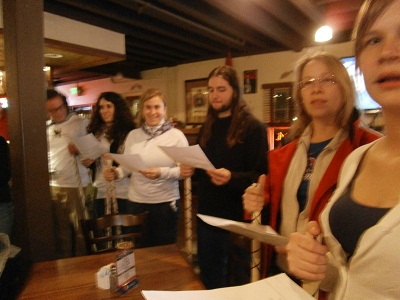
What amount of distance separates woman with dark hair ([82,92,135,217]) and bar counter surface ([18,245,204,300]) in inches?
38.8

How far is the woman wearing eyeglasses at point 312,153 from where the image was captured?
1063 mm

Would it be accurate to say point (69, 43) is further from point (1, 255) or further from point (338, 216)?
point (338, 216)

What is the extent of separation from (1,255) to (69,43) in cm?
239

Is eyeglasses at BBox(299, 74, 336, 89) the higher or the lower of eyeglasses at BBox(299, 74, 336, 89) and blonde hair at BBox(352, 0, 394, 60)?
the lower

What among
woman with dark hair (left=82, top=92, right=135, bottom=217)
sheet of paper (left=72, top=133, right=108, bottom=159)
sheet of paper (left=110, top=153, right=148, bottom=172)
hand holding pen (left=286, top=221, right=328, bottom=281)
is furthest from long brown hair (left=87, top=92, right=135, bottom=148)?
hand holding pen (left=286, top=221, right=328, bottom=281)

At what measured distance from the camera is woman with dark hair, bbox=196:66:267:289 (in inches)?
64.5

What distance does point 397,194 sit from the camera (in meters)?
0.63

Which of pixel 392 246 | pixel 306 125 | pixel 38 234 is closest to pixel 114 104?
pixel 38 234

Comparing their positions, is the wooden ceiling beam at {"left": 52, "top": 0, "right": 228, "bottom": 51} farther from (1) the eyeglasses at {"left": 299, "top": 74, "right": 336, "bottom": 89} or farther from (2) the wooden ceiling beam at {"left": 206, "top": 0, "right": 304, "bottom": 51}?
(1) the eyeglasses at {"left": 299, "top": 74, "right": 336, "bottom": 89}

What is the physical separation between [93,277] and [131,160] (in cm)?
75

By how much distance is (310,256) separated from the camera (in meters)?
0.68

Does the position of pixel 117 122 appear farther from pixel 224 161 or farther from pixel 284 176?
pixel 284 176

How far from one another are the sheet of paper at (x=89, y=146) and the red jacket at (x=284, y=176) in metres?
1.39

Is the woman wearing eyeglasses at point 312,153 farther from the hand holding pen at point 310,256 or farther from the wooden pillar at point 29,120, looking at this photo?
the wooden pillar at point 29,120
